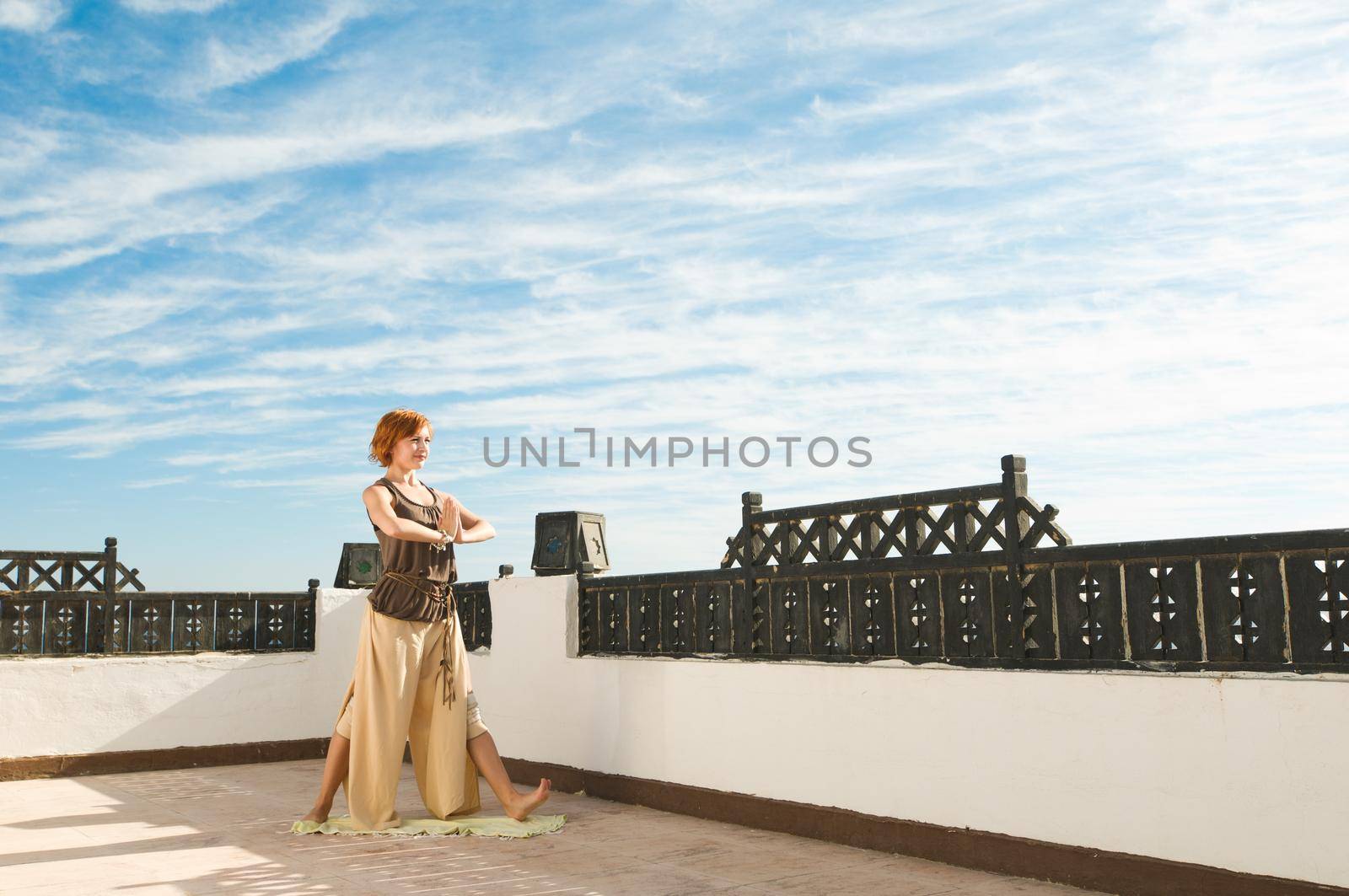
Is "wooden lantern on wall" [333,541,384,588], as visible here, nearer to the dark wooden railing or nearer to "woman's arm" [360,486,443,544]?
the dark wooden railing

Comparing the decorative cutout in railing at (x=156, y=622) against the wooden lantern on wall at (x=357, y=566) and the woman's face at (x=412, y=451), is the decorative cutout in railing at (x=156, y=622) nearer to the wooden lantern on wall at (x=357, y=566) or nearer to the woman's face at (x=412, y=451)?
the wooden lantern on wall at (x=357, y=566)

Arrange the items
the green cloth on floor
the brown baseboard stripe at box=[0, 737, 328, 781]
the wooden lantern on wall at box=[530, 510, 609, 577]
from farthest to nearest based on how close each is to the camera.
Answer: the brown baseboard stripe at box=[0, 737, 328, 781] → the wooden lantern on wall at box=[530, 510, 609, 577] → the green cloth on floor

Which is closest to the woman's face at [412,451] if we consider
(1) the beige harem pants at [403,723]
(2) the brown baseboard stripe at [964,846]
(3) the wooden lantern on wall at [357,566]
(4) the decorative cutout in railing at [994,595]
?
(1) the beige harem pants at [403,723]

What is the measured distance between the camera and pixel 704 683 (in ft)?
23.1

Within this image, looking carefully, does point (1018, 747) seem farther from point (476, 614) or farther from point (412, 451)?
point (476, 614)

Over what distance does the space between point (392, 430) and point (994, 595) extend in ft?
12.1

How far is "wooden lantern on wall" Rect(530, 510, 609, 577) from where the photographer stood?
8484 mm

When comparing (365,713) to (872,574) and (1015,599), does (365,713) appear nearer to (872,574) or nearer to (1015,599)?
(872,574)

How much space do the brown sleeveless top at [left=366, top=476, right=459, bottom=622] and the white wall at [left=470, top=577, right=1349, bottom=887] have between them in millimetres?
1639

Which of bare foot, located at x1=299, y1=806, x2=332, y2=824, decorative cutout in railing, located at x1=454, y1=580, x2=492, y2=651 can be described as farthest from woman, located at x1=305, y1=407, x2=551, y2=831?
decorative cutout in railing, located at x1=454, y1=580, x2=492, y2=651

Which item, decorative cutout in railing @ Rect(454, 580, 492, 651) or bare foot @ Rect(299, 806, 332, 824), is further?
decorative cutout in railing @ Rect(454, 580, 492, 651)

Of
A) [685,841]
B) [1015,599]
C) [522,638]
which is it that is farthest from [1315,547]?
[522,638]

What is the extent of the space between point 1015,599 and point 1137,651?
628 mm

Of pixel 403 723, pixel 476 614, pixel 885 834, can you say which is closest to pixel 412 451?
pixel 403 723
